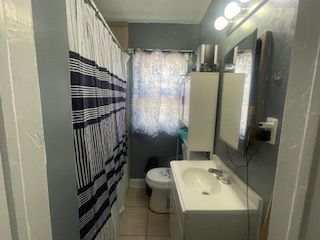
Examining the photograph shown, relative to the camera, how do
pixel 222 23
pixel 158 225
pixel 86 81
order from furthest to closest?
1. pixel 158 225
2. pixel 222 23
3. pixel 86 81

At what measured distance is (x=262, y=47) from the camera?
3.25 ft

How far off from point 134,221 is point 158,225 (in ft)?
0.92

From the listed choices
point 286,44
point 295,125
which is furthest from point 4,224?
point 286,44

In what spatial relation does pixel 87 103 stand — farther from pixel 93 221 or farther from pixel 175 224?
pixel 175 224

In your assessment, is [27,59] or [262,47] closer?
[27,59]

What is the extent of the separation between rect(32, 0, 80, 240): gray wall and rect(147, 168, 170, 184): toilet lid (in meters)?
1.34

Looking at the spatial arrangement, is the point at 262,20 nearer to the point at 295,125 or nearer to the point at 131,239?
the point at 295,125

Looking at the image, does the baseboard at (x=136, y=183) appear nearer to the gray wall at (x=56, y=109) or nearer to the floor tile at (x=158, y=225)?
the floor tile at (x=158, y=225)

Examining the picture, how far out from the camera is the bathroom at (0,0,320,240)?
0.40 metres

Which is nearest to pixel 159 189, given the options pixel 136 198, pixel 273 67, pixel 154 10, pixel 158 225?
pixel 158 225

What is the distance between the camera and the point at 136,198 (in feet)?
8.45

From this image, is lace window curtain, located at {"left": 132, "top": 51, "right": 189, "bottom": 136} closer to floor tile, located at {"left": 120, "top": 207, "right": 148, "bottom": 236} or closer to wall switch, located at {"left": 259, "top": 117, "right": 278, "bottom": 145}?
floor tile, located at {"left": 120, "top": 207, "right": 148, "bottom": 236}

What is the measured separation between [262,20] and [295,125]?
2.85 feet

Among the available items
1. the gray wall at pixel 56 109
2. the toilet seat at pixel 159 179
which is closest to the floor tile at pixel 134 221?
the toilet seat at pixel 159 179
